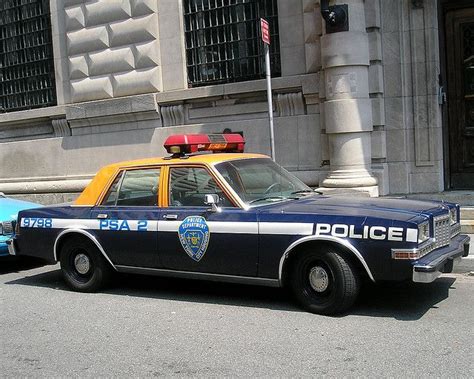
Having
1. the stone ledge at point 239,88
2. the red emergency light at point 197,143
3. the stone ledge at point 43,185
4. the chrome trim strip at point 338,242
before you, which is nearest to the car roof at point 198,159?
the red emergency light at point 197,143

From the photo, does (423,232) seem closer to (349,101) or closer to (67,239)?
(67,239)

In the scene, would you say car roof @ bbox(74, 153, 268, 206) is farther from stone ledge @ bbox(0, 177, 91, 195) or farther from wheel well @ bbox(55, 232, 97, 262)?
stone ledge @ bbox(0, 177, 91, 195)

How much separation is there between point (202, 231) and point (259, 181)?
33.2 inches

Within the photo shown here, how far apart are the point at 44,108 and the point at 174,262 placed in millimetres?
9225

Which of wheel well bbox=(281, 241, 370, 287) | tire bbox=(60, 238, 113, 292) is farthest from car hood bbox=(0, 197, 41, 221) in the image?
wheel well bbox=(281, 241, 370, 287)

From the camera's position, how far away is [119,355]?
182 inches

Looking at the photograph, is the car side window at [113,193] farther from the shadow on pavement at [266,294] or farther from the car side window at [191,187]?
the shadow on pavement at [266,294]

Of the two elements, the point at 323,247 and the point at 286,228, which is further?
the point at 286,228

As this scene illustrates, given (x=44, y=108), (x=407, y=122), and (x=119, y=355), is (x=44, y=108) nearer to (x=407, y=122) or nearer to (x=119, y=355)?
(x=407, y=122)

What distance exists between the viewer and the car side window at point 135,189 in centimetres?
636

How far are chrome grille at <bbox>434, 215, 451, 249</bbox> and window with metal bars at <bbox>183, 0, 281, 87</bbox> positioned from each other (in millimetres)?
6335

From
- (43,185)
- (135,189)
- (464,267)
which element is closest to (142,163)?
(135,189)

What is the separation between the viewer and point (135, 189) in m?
6.52

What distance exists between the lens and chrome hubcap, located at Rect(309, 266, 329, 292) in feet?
17.4
